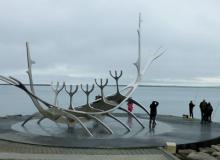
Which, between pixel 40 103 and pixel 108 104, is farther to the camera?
pixel 108 104

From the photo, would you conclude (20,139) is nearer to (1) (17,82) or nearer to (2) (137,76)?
(1) (17,82)

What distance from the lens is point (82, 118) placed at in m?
21.2

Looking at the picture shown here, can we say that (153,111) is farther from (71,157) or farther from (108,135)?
(71,157)

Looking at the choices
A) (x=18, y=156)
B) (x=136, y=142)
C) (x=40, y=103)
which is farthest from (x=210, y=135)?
(x=18, y=156)

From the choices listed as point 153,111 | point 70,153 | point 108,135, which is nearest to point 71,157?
point 70,153

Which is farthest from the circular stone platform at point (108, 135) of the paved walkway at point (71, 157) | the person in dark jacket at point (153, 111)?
the paved walkway at point (71, 157)

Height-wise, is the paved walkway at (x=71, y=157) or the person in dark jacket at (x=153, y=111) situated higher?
the person in dark jacket at (x=153, y=111)

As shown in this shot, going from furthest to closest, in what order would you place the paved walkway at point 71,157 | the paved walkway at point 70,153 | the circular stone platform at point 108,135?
the circular stone platform at point 108,135 → the paved walkway at point 70,153 → the paved walkway at point 71,157

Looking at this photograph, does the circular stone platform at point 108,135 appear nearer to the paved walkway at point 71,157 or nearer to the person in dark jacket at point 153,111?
the person in dark jacket at point 153,111

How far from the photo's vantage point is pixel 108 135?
2016 centimetres

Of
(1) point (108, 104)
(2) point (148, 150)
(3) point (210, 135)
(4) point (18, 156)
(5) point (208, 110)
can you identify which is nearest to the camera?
(4) point (18, 156)

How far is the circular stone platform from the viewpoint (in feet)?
58.7

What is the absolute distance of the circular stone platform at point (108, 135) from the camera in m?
17.9

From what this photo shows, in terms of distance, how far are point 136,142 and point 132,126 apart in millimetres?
5798
